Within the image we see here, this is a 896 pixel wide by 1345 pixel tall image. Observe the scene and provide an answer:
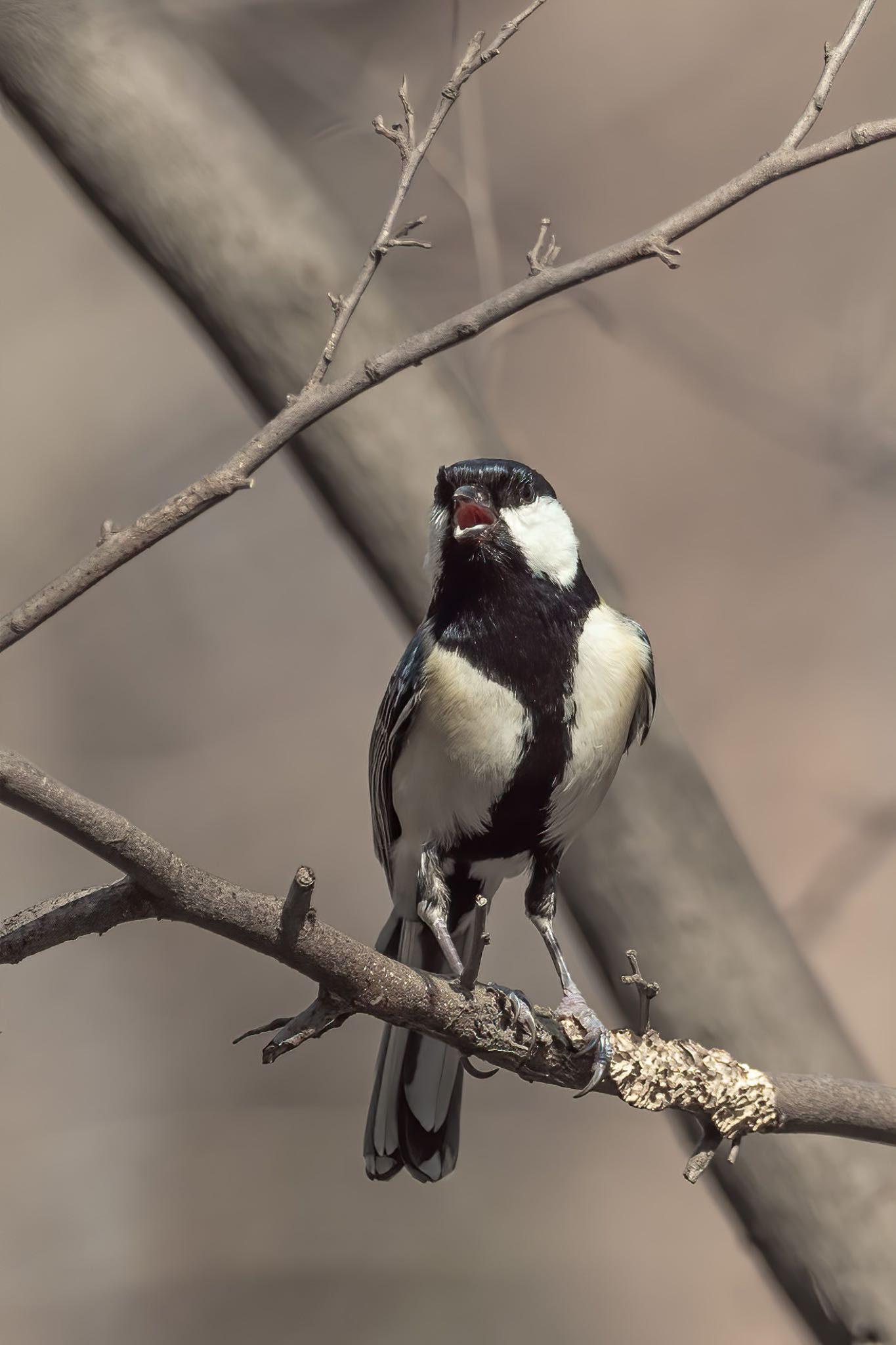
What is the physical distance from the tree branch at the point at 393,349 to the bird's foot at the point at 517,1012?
2.51 feet

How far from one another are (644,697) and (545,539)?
1.12ft

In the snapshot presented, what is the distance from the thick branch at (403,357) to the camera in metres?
1.46

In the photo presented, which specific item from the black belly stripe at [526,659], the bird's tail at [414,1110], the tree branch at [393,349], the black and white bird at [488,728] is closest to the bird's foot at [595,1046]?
the black and white bird at [488,728]

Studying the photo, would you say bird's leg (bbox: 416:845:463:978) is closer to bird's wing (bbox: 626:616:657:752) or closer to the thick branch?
bird's wing (bbox: 626:616:657:752)

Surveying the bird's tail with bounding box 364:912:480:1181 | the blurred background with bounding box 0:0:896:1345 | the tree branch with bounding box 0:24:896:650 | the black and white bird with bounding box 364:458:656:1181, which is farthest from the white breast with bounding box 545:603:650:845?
the blurred background with bounding box 0:0:896:1345

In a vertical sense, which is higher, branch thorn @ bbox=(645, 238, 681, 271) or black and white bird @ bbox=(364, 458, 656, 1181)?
branch thorn @ bbox=(645, 238, 681, 271)

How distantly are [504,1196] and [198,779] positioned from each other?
193 centimetres

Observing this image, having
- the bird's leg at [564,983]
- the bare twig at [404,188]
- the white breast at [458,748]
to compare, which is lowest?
the bird's leg at [564,983]

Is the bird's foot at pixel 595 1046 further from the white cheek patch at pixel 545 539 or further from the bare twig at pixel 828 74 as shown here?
the bare twig at pixel 828 74

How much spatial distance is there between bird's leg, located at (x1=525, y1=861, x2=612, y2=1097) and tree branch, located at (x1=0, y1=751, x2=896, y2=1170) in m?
0.02

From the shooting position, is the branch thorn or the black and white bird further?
the black and white bird

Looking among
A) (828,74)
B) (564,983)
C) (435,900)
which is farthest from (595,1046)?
(828,74)

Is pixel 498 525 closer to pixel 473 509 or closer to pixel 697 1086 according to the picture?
pixel 473 509

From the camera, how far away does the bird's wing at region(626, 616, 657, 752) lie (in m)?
2.35
